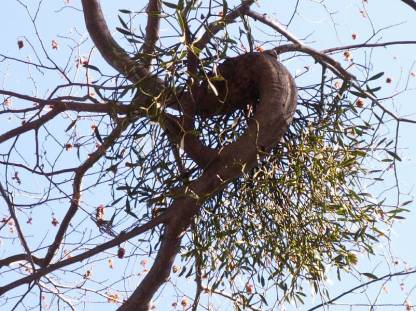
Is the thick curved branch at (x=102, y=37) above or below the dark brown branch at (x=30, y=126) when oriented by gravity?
above

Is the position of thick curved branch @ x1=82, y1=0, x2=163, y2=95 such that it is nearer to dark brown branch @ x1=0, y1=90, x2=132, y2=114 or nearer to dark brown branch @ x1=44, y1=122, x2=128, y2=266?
dark brown branch @ x1=0, y1=90, x2=132, y2=114

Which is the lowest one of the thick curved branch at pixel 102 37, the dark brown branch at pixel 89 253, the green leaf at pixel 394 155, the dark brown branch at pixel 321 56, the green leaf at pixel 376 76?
the dark brown branch at pixel 89 253

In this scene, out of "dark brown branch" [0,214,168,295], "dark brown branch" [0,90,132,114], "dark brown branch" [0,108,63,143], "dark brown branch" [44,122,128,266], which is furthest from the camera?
"dark brown branch" [44,122,128,266]

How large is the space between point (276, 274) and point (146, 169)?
303mm

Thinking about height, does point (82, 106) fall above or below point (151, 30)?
below

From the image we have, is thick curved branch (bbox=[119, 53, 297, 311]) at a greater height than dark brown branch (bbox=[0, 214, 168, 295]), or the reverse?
thick curved branch (bbox=[119, 53, 297, 311])

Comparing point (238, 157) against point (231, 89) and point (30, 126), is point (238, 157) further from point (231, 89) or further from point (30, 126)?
point (30, 126)

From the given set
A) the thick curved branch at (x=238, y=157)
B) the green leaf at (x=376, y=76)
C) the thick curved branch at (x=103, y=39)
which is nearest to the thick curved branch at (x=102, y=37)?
the thick curved branch at (x=103, y=39)

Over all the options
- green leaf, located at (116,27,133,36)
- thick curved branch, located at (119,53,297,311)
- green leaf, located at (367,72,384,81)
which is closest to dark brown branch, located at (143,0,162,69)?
green leaf, located at (116,27,133,36)

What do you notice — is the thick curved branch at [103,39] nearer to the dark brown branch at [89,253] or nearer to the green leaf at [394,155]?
the dark brown branch at [89,253]

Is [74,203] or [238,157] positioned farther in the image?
[74,203]

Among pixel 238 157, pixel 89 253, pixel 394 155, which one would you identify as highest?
pixel 394 155

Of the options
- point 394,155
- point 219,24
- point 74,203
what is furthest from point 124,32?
point 394,155

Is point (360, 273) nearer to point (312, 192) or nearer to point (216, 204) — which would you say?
point (312, 192)
